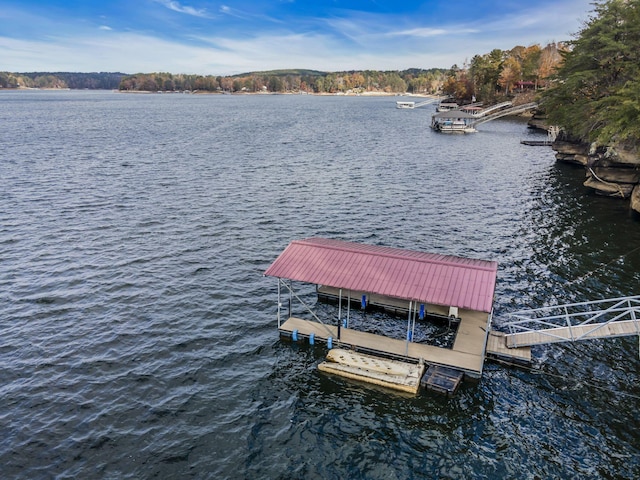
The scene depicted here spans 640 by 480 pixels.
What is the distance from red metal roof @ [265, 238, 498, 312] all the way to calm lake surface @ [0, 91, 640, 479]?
16.4 ft

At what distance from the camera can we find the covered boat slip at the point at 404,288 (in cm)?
2898

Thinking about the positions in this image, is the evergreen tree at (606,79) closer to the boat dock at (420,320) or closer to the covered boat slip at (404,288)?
the boat dock at (420,320)

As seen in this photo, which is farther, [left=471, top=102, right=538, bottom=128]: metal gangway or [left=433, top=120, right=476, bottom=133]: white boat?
[left=471, top=102, right=538, bottom=128]: metal gangway

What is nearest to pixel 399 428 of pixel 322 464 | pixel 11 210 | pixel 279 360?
pixel 322 464

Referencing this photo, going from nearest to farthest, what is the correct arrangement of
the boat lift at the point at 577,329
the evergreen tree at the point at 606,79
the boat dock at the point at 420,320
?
1. the boat lift at the point at 577,329
2. the boat dock at the point at 420,320
3. the evergreen tree at the point at 606,79

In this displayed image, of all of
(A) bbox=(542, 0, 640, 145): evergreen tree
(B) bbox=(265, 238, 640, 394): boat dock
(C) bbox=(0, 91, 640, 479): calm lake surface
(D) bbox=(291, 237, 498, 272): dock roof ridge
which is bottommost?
(C) bbox=(0, 91, 640, 479): calm lake surface

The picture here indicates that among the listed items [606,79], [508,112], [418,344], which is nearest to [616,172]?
[606,79]

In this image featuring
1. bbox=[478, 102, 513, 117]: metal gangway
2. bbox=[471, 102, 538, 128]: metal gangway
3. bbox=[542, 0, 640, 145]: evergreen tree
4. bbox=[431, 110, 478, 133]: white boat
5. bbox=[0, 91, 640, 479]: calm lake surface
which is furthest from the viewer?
bbox=[478, 102, 513, 117]: metal gangway

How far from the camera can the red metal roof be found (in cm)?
2897

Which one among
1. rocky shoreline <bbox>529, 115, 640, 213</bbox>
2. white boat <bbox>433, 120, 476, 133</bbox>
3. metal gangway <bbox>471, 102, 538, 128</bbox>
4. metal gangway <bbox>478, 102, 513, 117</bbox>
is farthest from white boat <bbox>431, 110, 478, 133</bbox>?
rocky shoreline <bbox>529, 115, 640, 213</bbox>

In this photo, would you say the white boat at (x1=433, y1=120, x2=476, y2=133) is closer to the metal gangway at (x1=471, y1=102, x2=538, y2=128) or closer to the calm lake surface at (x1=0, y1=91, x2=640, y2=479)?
the metal gangway at (x1=471, y1=102, x2=538, y2=128)

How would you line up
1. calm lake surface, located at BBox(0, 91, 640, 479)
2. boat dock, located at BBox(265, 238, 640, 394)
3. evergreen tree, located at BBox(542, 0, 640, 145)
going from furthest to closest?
evergreen tree, located at BBox(542, 0, 640, 145) < boat dock, located at BBox(265, 238, 640, 394) < calm lake surface, located at BBox(0, 91, 640, 479)

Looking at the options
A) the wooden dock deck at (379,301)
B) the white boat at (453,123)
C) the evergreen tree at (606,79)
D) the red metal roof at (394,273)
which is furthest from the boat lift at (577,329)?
the white boat at (453,123)

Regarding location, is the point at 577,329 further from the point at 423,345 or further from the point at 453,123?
the point at 453,123
